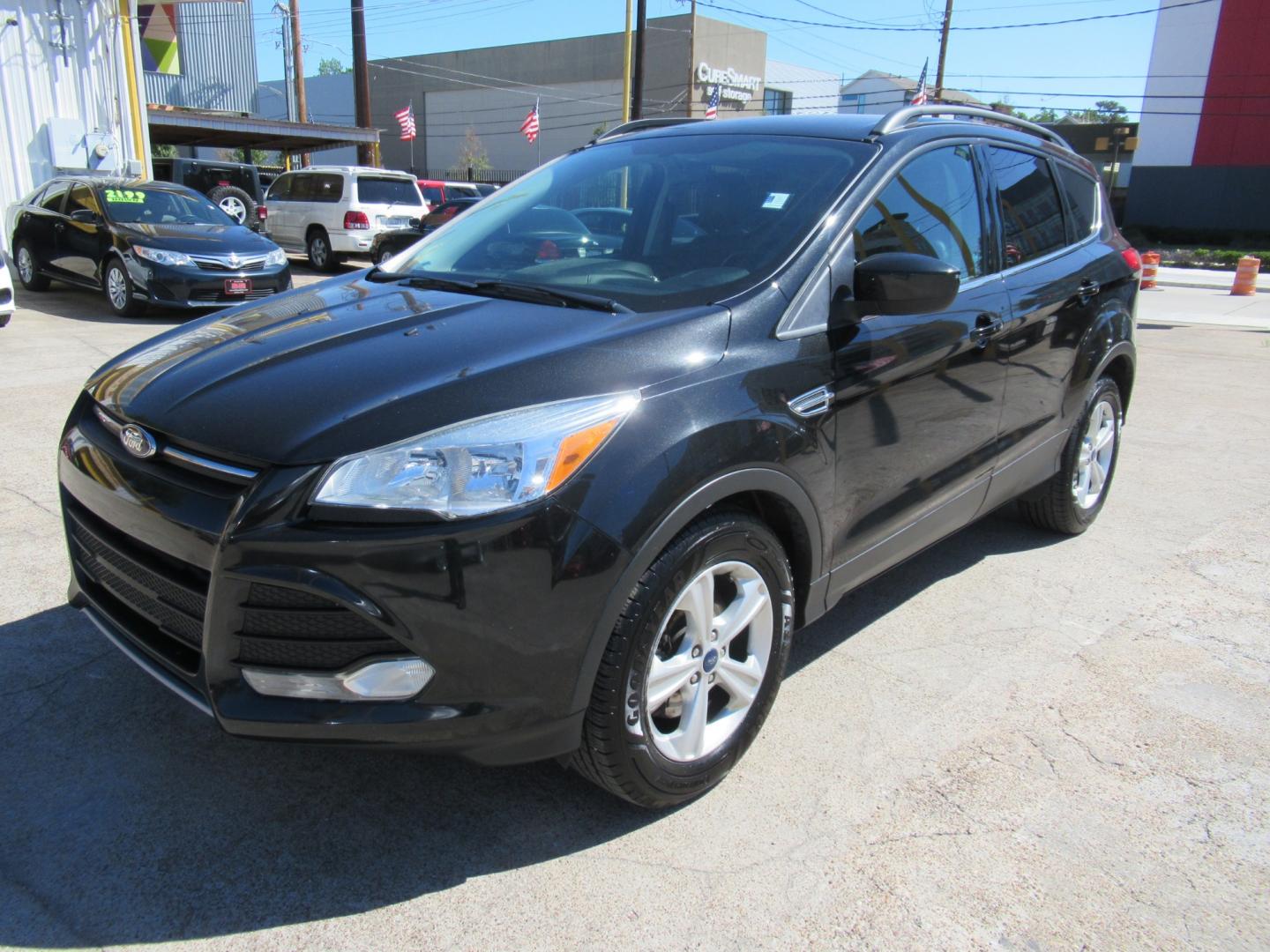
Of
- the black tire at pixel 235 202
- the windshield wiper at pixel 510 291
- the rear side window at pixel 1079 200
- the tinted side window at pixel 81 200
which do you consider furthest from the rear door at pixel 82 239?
the rear side window at pixel 1079 200

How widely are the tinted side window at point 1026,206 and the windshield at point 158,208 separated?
10260 mm

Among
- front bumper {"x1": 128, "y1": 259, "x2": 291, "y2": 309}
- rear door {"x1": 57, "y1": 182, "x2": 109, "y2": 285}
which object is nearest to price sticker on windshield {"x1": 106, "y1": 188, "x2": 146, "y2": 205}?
rear door {"x1": 57, "y1": 182, "x2": 109, "y2": 285}

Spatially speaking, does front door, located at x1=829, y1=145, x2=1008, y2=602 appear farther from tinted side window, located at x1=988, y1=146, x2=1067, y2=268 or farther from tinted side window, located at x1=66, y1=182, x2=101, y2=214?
tinted side window, located at x1=66, y1=182, x2=101, y2=214

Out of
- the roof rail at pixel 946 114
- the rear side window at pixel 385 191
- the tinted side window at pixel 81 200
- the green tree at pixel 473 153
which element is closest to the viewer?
the roof rail at pixel 946 114

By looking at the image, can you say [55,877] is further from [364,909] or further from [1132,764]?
[1132,764]

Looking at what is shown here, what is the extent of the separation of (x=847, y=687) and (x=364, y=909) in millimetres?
1709

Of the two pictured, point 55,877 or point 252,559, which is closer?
point 252,559

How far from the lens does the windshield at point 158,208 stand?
1130 cm

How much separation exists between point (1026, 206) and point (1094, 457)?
4.60 feet

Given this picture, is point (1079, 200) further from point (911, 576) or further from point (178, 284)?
point (178, 284)

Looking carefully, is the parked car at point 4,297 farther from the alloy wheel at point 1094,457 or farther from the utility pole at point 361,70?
the utility pole at point 361,70

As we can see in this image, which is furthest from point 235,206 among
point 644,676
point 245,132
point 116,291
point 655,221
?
point 644,676

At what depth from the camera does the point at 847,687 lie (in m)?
3.29

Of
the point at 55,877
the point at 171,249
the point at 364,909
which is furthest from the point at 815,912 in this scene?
the point at 171,249
